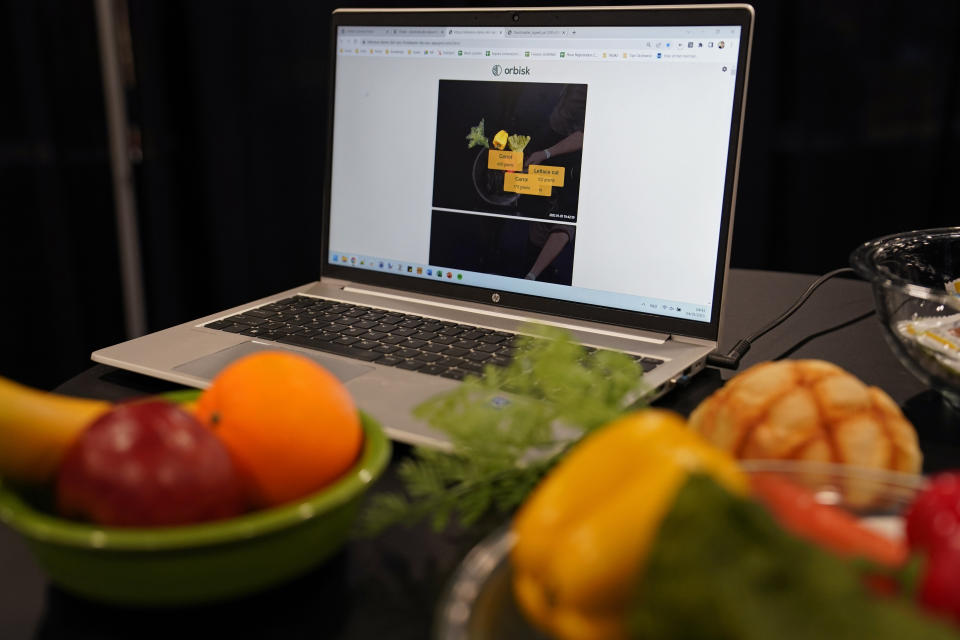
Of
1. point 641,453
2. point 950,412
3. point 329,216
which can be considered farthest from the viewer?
point 329,216

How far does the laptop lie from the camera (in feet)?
2.87

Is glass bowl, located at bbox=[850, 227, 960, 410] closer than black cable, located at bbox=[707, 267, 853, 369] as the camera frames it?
Yes

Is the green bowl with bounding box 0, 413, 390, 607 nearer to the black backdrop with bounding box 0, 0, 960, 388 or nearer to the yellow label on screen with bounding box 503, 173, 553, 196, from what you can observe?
the yellow label on screen with bounding box 503, 173, 553, 196

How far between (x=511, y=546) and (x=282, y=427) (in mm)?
149

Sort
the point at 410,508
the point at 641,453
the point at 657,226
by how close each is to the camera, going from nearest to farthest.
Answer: the point at 641,453 < the point at 410,508 < the point at 657,226

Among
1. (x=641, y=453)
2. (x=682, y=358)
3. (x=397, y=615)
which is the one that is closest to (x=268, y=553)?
(x=397, y=615)

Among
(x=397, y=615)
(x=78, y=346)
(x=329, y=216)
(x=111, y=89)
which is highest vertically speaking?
(x=111, y=89)

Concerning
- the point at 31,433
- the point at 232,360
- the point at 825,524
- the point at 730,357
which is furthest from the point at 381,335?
the point at 825,524

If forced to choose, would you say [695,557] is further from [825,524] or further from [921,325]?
[921,325]

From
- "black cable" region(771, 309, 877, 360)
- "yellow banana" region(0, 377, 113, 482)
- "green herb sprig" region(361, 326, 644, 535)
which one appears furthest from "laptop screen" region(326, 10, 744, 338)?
"yellow banana" region(0, 377, 113, 482)

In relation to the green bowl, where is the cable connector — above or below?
below

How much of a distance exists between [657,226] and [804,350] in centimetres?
22

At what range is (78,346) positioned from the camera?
7.00 ft

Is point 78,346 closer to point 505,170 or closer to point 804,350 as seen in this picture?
point 505,170
